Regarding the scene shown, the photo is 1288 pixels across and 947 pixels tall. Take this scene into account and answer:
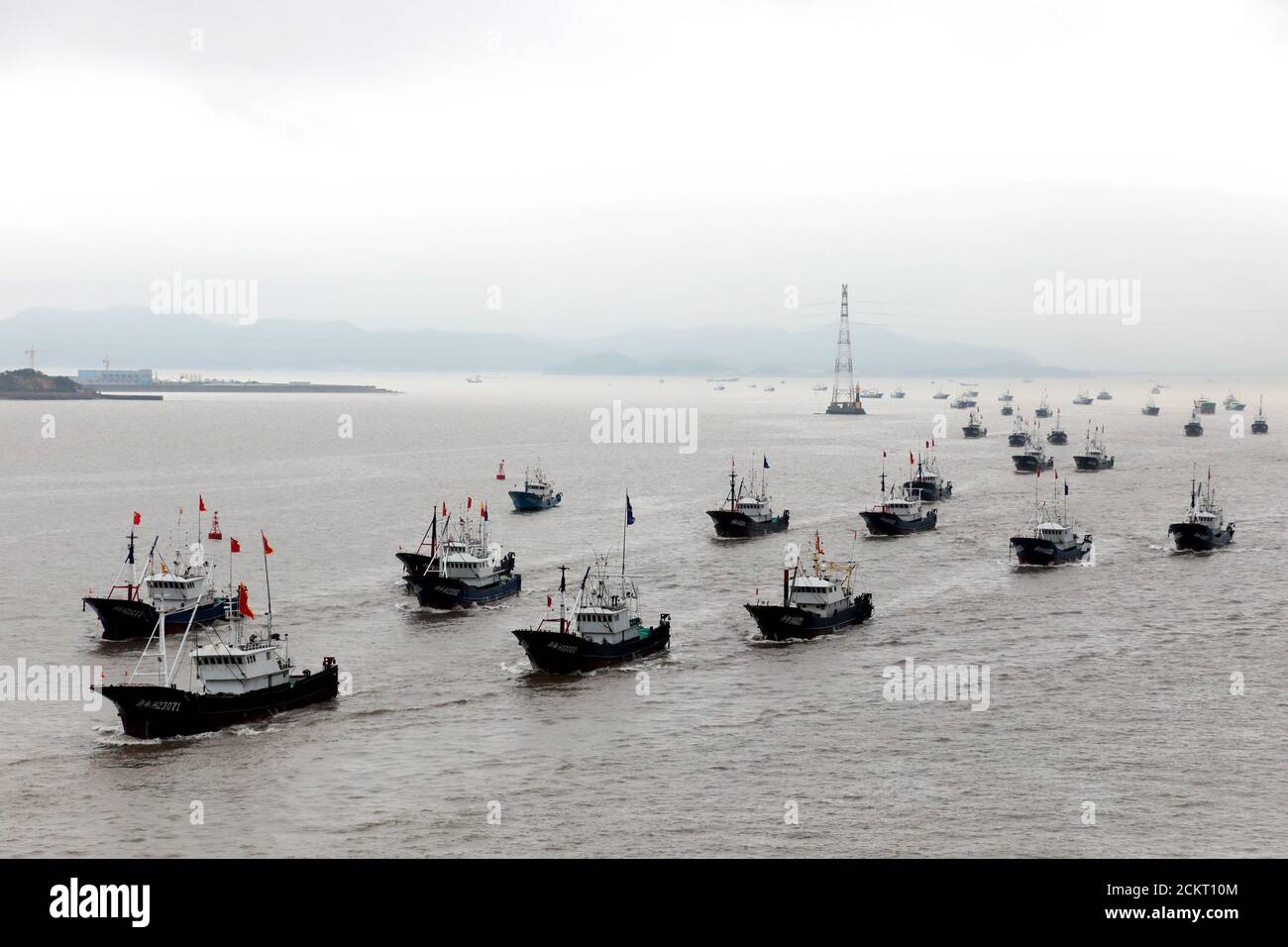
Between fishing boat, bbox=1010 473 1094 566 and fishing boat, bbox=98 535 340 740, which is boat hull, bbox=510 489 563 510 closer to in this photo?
fishing boat, bbox=1010 473 1094 566

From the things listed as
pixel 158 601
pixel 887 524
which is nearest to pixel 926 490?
pixel 887 524

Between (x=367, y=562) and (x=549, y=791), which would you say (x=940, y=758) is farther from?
(x=367, y=562)

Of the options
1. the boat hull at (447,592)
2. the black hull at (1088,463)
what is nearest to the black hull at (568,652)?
the boat hull at (447,592)

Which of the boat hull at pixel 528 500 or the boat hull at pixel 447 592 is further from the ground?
the boat hull at pixel 528 500

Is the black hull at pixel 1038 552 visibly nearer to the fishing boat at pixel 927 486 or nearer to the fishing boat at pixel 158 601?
the fishing boat at pixel 927 486

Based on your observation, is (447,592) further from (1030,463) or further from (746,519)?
(1030,463)

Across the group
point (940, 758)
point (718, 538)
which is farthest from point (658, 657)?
point (718, 538)

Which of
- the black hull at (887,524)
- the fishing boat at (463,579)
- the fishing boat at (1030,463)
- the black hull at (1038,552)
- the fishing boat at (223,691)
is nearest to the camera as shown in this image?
the fishing boat at (223,691)
